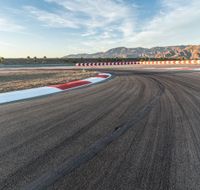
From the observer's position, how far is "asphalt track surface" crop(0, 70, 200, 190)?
2.55 meters

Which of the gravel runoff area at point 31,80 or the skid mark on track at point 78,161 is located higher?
the skid mark on track at point 78,161

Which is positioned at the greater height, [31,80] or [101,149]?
[101,149]

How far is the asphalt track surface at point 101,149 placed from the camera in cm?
255

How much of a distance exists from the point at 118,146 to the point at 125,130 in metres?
0.84

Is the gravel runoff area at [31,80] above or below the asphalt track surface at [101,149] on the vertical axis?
below

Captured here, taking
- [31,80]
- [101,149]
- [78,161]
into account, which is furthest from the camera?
[31,80]

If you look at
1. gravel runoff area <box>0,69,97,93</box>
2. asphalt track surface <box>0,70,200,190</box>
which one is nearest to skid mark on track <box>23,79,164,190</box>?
asphalt track surface <box>0,70,200,190</box>

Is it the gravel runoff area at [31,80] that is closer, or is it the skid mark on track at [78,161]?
the skid mark on track at [78,161]

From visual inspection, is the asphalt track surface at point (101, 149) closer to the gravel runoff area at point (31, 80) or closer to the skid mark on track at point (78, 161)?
the skid mark on track at point (78, 161)

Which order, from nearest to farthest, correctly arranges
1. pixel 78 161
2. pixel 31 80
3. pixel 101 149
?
1. pixel 78 161
2. pixel 101 149
3. pixel 31 80

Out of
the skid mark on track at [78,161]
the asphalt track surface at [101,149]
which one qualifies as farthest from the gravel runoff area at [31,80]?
the skid mark on track at [78,161]

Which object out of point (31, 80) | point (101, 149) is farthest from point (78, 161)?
point (31, 80)

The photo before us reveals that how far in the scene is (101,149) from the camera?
11.3ft

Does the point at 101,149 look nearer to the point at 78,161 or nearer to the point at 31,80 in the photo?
the point at 78,161
